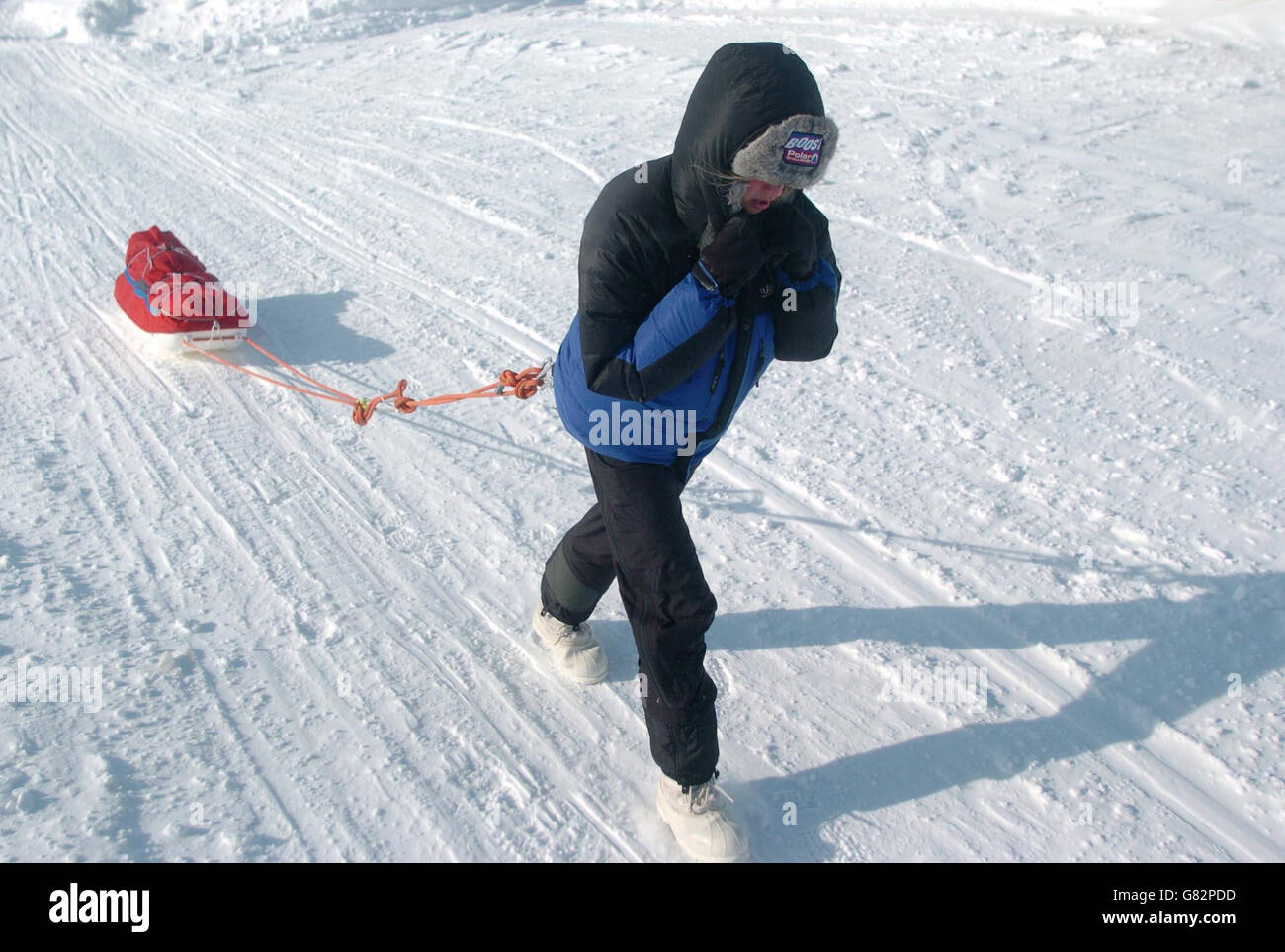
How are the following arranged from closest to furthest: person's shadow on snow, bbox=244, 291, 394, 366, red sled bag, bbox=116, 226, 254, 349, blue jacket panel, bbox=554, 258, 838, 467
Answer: blue jacket panel, bbox=554, 258, 838, 467 < red sled bag, bbox=116, 226, 254, 349 < person's shadow on snow, bbox=244, 291, 394, 366

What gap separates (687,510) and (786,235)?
1.84m

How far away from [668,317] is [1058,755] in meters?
1.79

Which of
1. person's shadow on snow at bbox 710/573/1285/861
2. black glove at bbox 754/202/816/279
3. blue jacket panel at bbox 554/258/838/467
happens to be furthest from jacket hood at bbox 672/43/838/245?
person's shadow on snow at bbox 710/573/1285/861

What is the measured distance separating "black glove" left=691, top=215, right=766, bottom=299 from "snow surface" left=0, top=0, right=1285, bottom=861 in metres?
1.45

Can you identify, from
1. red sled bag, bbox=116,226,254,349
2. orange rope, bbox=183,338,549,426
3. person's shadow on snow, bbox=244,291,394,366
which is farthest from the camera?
person's shadow on snow, bbox=244,291,394,366

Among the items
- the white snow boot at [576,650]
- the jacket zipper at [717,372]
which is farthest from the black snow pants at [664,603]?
the white snow boot at [576,650]

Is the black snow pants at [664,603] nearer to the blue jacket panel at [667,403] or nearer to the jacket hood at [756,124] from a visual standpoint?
the blue jacket panel at [667,403]

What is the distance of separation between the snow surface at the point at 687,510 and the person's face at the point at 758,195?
5.21 ft

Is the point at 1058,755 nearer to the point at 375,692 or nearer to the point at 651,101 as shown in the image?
the point at 375,692

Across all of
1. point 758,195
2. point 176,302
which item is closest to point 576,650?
point 758,195

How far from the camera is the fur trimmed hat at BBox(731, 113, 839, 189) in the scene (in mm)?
2193

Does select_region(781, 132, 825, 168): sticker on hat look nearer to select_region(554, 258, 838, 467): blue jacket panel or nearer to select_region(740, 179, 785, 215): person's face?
select_region(740, 179, 785, 215): person's face

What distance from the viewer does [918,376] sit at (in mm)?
4938
